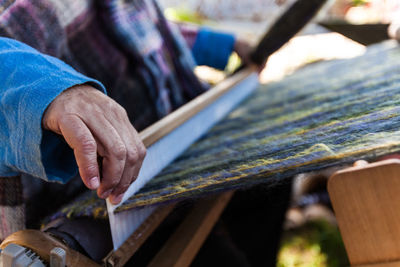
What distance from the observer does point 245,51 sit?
1.94m

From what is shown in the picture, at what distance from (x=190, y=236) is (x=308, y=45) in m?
5.03

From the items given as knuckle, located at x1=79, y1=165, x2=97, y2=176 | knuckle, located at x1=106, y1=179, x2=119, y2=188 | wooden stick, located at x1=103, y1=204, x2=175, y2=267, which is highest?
knuckle, located at x1=79, y1=165, x2=97, y2=176

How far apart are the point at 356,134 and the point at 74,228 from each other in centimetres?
56

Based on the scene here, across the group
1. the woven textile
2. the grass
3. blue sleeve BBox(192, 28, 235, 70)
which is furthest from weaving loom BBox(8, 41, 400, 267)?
the grass

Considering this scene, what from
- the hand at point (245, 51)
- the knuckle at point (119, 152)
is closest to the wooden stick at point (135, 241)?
the knuckle at point (119, 152)

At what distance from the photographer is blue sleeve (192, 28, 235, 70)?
1.97 m

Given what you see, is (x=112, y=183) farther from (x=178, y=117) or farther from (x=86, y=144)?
(x=178, y=117)

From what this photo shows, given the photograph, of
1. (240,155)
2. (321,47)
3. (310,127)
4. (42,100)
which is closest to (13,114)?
(42,100)

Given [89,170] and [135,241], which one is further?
[135,241]

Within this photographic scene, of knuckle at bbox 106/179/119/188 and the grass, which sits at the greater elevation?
knuckle at bbox 106/179/119/188

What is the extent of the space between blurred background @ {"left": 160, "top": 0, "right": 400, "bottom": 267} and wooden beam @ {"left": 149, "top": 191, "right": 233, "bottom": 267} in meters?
0.27

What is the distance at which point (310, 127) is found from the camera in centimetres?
73

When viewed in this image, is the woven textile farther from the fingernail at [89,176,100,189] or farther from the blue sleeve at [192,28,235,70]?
the blue sleeve at [192,28,235,70]

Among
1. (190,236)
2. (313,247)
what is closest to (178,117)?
(190,236)
